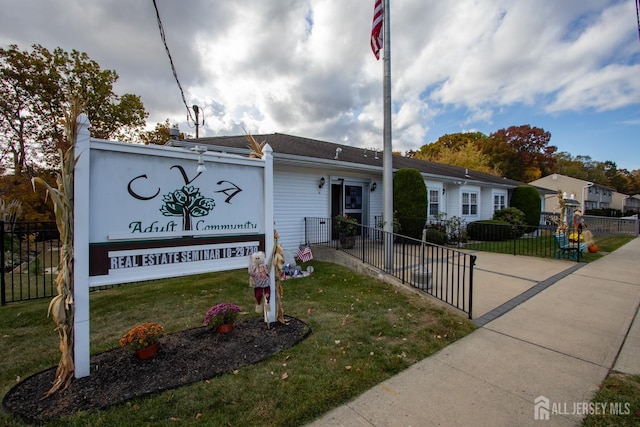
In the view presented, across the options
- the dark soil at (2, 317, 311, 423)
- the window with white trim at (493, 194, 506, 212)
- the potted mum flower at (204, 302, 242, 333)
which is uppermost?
the window with white trim at (493, 194, 506, 212)

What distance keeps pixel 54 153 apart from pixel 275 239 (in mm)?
20204

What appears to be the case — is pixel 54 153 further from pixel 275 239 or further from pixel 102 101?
pixel 275 239

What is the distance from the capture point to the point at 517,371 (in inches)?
119

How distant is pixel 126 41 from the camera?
21.7 feet

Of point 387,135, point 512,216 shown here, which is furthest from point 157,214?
point 512,216

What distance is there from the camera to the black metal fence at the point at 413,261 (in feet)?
16.8

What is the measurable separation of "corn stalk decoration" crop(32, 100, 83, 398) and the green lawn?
397 mm

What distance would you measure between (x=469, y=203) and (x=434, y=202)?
3508 millimetres

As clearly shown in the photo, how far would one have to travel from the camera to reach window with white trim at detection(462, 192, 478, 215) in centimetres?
1571

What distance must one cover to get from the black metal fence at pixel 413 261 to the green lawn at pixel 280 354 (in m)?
0.43

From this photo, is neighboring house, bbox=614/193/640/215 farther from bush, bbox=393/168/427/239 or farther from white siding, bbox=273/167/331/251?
white siding, bbox=273/167/331/251

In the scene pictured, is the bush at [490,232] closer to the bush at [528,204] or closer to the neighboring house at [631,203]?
the bush at [528,204]

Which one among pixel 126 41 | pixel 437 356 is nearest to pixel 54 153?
pixel 126 41

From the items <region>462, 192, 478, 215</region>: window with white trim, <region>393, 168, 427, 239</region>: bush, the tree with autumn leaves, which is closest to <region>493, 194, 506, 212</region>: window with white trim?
<region>462, 192, 478, 215</region>: window with white trim
